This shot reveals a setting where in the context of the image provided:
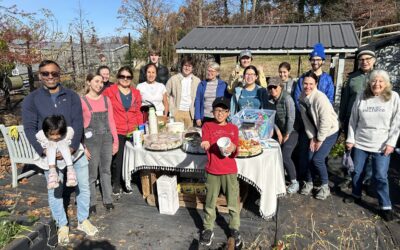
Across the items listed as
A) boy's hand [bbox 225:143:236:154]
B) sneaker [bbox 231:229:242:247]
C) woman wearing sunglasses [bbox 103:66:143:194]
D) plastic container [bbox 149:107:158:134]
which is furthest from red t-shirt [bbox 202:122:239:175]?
woman wearing sunglasses [bbox 103:66:143:194]

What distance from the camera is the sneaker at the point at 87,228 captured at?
3.33 m

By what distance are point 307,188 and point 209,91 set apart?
80.7 inches

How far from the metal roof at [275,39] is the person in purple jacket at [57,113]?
5518mm

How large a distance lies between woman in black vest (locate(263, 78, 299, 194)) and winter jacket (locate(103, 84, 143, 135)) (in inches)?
69.6

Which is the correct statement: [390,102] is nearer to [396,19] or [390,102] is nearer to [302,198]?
[302,198]

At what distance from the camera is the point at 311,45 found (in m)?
7.46

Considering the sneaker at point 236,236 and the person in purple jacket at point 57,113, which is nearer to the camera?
the person in purple jacket at point 57,113

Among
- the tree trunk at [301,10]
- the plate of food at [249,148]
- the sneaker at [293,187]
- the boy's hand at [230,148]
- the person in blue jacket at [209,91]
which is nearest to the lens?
the boy's hand at [230,148]

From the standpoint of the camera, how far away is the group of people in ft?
9.55

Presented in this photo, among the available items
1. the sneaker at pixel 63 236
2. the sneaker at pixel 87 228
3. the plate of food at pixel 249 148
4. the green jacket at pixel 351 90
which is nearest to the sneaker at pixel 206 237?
the plate of food at pixel 249 148

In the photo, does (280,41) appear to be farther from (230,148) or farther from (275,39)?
(230,148)

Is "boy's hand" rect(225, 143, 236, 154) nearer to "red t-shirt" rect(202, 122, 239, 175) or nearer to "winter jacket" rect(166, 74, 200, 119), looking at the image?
"red t-shirt" rect(202, 122, 239, 175)

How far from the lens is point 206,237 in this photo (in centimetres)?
310

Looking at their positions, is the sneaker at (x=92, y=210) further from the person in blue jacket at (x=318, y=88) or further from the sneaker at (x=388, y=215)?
the sneaker at (x=388, y=215)
